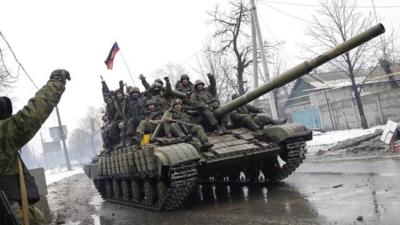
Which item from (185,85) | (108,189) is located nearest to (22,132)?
(185,85)

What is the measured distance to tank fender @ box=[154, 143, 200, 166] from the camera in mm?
9422

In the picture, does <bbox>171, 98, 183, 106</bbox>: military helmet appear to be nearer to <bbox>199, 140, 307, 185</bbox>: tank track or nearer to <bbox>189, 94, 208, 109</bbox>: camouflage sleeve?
<bbox>189, 94, 208, 109</bbox>: camouflage sleeve

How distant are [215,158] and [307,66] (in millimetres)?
2609

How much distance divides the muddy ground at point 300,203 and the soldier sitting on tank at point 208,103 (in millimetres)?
1644

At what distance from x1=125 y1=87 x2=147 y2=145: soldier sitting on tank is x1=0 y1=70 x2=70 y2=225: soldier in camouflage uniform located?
917 centimetres

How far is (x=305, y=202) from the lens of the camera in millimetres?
8773

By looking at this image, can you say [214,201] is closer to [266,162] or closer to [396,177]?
[266,162]

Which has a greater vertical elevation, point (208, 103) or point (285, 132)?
point (208, 103)

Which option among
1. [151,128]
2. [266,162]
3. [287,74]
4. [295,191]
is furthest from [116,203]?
[287,74]

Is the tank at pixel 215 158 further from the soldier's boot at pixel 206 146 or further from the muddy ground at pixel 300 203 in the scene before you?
the muddy ground at pixel 300 203

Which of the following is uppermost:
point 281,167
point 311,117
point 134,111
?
point 134,111

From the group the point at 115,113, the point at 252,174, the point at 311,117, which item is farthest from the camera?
the point at 311,117

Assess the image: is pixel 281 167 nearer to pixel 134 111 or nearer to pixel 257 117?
pixel 257 117

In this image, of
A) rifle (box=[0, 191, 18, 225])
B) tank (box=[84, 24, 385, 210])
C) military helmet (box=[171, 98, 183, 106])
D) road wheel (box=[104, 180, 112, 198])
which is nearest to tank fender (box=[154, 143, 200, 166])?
tank (box=[84, 24, 385, 210])
